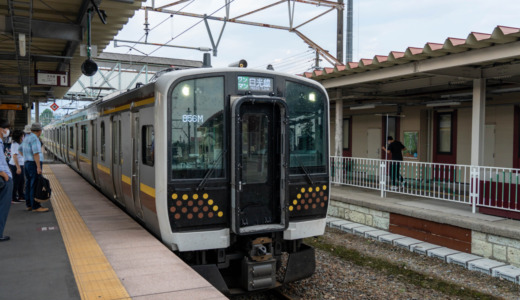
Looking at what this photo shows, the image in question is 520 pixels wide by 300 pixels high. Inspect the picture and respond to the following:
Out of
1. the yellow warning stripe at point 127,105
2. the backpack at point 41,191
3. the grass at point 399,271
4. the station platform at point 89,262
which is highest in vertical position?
the yellow warning stripe at point 127,105

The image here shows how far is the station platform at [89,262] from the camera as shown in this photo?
147 inches

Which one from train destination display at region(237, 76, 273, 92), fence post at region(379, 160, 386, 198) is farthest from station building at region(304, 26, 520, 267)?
train destination display at region(237, 76, 273, 92)

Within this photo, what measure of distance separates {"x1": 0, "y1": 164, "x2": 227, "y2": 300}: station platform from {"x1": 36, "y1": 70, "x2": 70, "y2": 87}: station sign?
6.13 m

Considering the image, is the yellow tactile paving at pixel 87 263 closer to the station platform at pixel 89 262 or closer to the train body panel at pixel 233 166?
the station platform at pixel 89 262

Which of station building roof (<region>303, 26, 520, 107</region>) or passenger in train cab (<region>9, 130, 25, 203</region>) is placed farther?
passenger in train cab (<region>9, 130, 25, 203</region>)

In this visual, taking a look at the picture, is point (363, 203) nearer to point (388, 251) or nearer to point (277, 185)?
point (388, 251)

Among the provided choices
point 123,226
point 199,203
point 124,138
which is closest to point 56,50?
point 124,138

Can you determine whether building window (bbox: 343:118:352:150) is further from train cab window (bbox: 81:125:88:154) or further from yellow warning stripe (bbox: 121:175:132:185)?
yellow warning stripe (bbox: 121:175:132:185)

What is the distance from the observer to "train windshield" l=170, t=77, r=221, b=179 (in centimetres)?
470

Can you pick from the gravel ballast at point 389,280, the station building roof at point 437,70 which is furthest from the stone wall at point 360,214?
the station building roof at point 437,70

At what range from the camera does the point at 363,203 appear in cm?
953

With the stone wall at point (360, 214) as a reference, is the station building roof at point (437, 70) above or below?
above

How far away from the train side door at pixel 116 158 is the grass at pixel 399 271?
12.5 ft

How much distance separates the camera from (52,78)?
12289 millimetres
